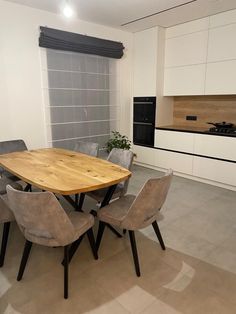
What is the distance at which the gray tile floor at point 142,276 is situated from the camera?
159 centimetres

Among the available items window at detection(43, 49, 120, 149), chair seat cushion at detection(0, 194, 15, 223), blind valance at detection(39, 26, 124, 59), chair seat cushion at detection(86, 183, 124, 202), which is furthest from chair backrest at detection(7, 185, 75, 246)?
blind valance at detection(39, 26, 124, 59)

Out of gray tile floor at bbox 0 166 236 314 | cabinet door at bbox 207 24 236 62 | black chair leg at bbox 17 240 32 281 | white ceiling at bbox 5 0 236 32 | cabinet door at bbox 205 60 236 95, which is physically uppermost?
white ceiling at bbox 5 0 236 32

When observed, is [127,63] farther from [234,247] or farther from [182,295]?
[182,295]

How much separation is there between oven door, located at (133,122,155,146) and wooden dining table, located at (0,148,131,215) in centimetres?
215

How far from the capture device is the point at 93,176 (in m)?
1.98

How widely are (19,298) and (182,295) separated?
3.66 feet

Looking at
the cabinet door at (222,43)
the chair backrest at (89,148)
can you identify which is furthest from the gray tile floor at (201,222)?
the cabinet door at (222,43)

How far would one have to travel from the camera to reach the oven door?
457 cm

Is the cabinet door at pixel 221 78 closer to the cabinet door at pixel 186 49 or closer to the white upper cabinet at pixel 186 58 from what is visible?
the white upper cabinet at pixel 186 58

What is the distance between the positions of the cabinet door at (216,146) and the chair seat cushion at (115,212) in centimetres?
207

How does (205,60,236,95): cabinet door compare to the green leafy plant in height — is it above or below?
above

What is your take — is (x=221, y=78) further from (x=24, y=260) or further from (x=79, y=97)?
(x=24, y=260)

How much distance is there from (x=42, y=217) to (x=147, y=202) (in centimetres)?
73

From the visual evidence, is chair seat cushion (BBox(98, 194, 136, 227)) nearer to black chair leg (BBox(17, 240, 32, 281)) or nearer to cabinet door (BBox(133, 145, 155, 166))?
black chair leg (BBox(17, 240, 32, 281))
